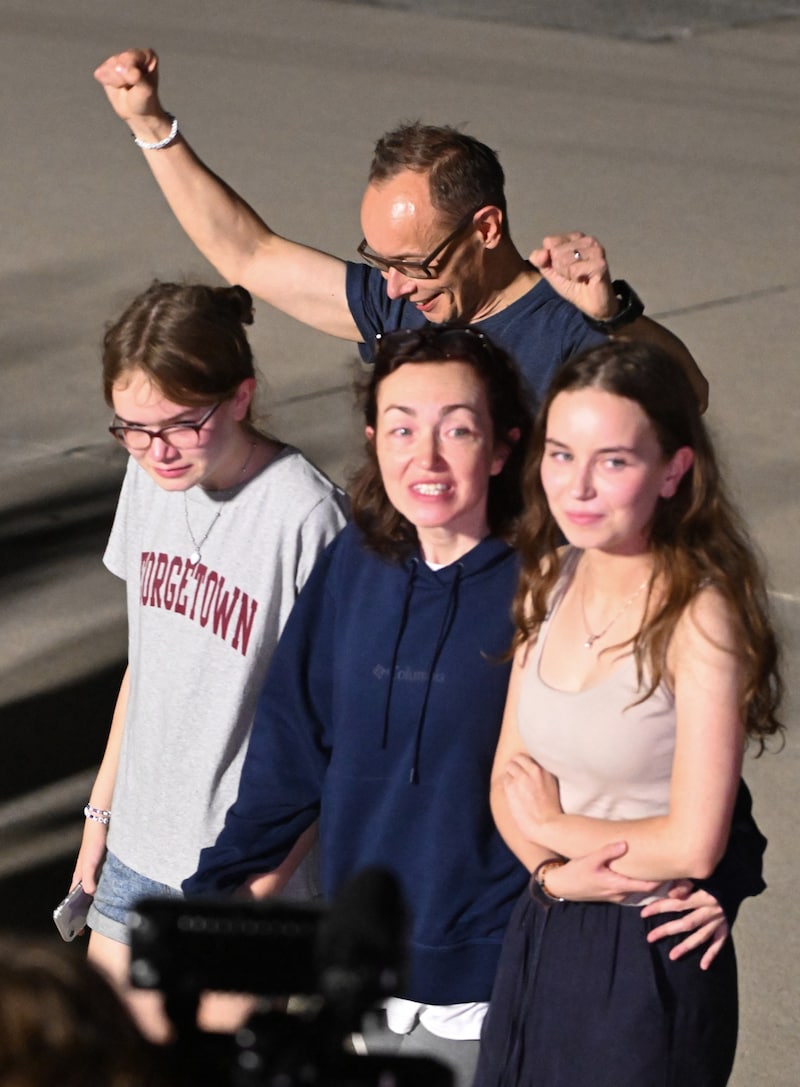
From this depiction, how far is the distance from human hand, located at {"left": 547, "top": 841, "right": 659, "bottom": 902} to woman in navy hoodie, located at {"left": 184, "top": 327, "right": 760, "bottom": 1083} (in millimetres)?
191

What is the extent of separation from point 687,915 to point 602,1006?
0.18 metres

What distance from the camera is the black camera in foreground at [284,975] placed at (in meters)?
1.25

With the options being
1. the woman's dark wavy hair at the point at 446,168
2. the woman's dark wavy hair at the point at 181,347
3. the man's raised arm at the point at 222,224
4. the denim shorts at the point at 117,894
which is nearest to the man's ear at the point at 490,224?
the woman's dark wavy hair at the point at 446,168

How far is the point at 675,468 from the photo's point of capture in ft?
8.31

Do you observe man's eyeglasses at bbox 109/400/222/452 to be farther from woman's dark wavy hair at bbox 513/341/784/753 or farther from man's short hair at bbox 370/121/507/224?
man's short hair at bbox 370/121/507/224

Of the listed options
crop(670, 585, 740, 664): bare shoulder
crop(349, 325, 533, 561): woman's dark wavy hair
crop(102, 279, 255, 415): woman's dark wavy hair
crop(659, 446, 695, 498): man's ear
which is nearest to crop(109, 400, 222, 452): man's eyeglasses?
crop(102, 279, 255, 415): woman's dark wavy hair

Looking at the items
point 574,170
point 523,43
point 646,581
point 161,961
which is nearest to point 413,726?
point 646,581

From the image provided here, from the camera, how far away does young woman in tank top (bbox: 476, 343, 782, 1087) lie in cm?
244

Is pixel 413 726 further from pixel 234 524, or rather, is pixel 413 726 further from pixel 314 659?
pixel 234 524

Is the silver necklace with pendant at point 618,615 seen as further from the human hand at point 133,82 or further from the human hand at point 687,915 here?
the human hand at point 133,82

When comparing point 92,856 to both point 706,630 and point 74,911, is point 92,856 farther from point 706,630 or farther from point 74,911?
point 706,630

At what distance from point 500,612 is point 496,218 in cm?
121

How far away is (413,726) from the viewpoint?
2.66 m

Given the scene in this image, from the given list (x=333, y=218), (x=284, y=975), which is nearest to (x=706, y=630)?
(x=284, y=975)
